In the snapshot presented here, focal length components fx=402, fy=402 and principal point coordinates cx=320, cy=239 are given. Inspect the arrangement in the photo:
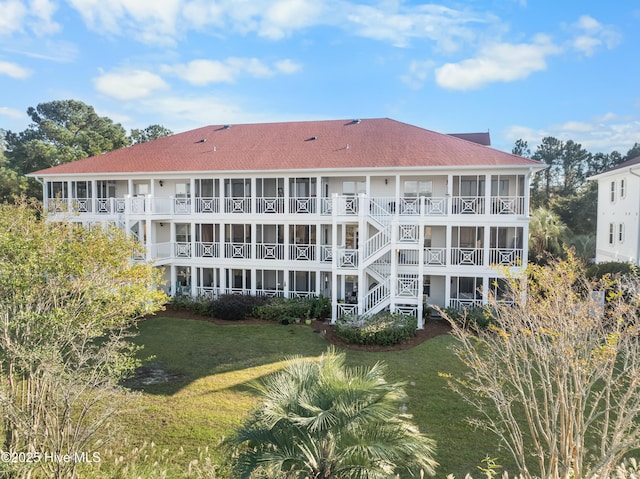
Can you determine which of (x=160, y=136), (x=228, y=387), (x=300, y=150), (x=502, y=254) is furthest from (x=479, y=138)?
(x=160, y=136)

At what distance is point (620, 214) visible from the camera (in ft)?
78.3

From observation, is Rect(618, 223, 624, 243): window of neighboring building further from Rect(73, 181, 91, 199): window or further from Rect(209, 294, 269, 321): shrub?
Rect(73, 181, 91, 199): window

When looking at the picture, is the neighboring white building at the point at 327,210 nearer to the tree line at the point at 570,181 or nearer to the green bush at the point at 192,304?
the green bush at the point at 192,304

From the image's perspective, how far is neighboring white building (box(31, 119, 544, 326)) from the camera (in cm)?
1839

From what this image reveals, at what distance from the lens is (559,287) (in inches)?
282

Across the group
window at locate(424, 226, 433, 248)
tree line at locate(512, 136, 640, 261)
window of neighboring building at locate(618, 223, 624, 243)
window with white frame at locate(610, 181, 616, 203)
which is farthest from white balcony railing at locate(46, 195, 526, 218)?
tree line at locate(512, 136, 640, 261)

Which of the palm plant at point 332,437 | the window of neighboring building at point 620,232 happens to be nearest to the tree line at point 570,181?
the window of neighboring building at point 620,232

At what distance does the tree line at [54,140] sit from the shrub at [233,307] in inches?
599

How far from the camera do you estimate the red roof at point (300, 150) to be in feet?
64.5

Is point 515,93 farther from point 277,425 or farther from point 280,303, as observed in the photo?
point 277,425

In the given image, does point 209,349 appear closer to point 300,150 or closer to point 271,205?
point 271,205

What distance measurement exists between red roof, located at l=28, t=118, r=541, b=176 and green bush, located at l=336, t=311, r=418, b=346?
736 centimetres

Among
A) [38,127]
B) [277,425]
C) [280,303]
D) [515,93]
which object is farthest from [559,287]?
[38,127]

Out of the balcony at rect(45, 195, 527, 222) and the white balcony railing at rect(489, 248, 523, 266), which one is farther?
the white balcony railing at rect(489, 248, 523, 266)
